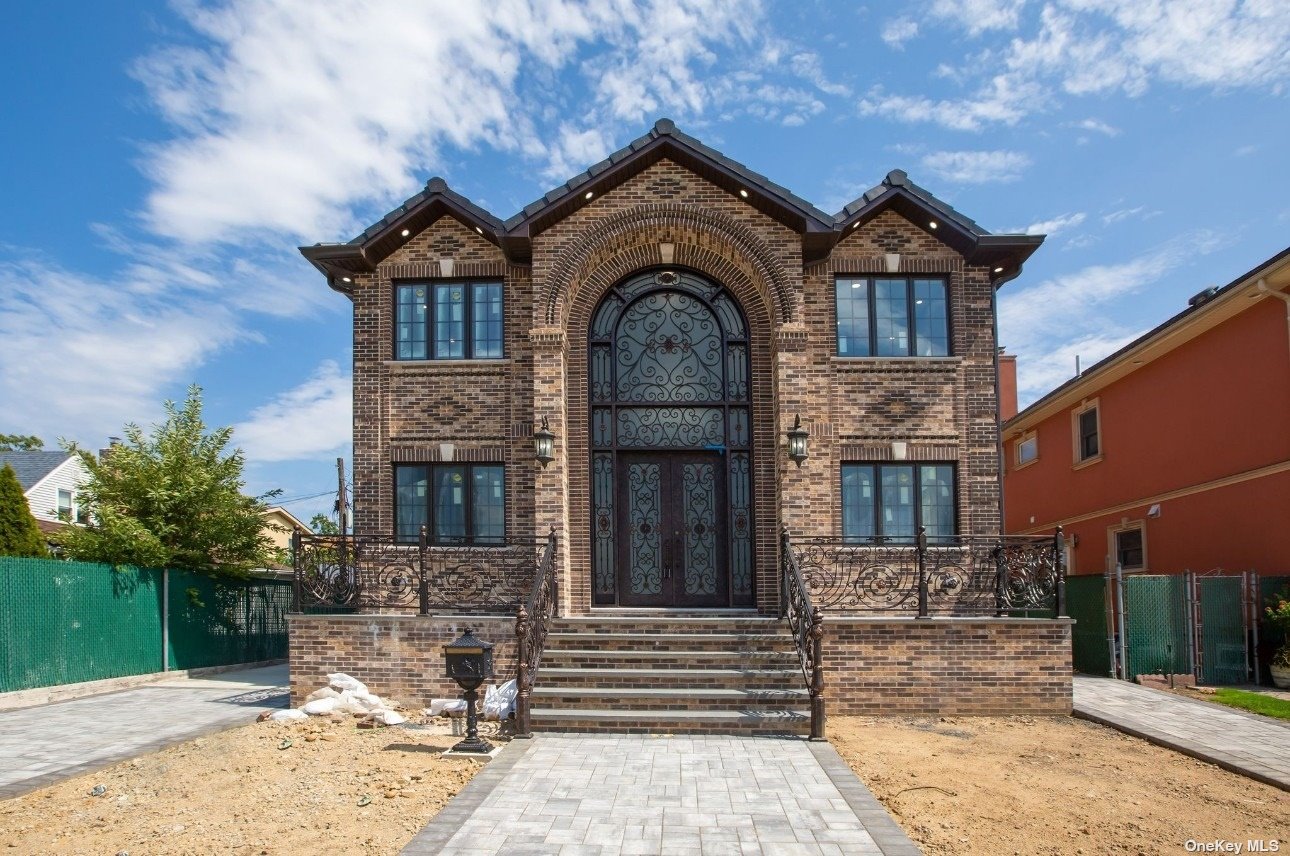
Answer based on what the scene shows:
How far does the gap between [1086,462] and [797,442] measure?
11615 millimetres

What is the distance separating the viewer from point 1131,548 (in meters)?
19.5

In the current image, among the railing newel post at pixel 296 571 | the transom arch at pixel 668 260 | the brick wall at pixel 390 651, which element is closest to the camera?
the brick wall at pixel 390 651

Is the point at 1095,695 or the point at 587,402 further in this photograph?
the point at 587,402

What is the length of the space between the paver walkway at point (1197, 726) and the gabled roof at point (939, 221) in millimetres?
5966

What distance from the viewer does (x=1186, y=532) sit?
56.4ft

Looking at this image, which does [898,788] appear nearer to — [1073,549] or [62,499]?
[1073,549]

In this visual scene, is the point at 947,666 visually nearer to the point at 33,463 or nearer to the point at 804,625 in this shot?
the point at 804,625

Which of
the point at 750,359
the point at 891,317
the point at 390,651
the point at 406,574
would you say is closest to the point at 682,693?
the point at 390,651

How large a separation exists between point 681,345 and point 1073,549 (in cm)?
1345

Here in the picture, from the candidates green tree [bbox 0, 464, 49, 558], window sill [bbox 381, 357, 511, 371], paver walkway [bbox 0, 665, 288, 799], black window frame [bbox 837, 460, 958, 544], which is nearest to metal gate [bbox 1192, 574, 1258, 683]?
black window frame [bbox 837, 460, 958, 544]

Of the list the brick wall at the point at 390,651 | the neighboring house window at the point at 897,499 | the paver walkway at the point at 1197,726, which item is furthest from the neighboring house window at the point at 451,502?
the paver walkway at the point at 1197,726

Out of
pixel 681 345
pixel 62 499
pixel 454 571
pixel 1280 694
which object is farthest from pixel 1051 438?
pixel 62 499

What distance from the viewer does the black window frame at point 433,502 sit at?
13.1 metres

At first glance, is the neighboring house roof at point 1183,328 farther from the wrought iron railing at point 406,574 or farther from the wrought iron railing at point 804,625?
the wrought iron railing at point 406,574
